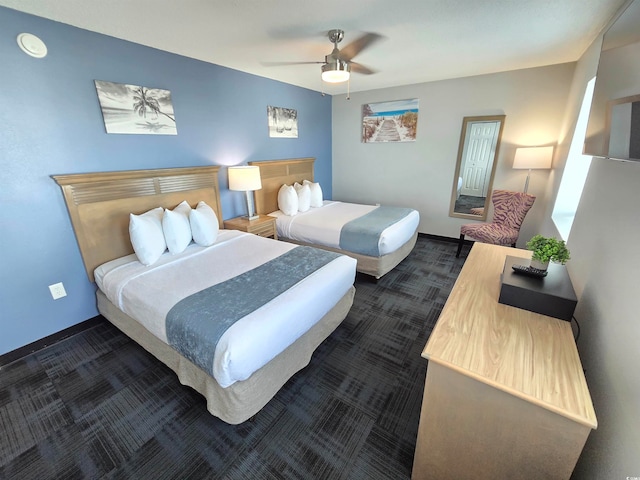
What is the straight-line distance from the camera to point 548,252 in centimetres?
140

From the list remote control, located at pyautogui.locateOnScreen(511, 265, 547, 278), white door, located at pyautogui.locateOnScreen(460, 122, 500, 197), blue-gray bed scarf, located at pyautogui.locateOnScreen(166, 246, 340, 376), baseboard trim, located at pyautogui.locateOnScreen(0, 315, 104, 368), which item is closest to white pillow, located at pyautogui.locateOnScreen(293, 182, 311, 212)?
blue-gray bed scarf, located at pyautogui.locateOnScreen(166, 246, 340, 376)

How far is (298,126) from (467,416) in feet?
13.8

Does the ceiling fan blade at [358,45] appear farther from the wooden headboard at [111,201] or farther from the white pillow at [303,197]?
the wooden headboard at [111,201]

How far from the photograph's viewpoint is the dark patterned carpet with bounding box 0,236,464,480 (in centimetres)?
134

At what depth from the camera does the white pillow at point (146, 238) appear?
7.20ft

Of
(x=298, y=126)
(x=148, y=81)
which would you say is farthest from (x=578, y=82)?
(x=148, y=81)

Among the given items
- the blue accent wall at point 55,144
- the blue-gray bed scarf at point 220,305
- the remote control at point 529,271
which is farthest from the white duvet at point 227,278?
the remote control at point 529,271

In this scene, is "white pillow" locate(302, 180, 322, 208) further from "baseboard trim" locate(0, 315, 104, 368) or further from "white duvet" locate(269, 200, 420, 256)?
"baseboard trim" locate(0, 315, 104, 368)

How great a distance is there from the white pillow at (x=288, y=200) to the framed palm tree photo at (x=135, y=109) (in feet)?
4.81

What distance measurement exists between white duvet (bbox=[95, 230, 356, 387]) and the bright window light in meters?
2.14

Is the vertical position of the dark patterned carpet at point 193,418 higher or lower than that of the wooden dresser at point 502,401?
lower

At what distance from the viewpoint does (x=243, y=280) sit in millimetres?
1916

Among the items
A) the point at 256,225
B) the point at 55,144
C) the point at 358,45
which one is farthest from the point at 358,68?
the point at 55,144

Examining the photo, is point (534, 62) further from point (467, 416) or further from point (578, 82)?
point (467, 416)
